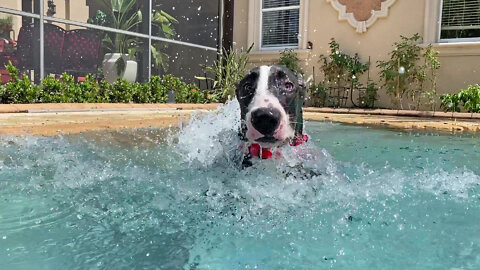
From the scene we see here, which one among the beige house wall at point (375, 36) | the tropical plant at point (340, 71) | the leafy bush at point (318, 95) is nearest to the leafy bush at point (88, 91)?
the leafy bush at point (318, 95)

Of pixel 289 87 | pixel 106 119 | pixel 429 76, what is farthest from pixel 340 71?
pixel 289 87

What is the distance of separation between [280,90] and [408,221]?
3.14 ft

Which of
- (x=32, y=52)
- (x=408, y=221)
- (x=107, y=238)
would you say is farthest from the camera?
(x=32, y=52)

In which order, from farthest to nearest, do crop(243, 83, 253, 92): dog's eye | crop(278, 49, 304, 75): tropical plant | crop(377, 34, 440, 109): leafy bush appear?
crop(278, 49, 304, 75): tropical plant
crop(377, 34, 440, 109): leafy bush
crop(243, 83, 253, 92): dog's eye

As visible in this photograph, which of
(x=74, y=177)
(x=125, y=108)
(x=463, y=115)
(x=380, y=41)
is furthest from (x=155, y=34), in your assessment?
(x=74, y=177)

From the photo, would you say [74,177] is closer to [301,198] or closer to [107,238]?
[107,238]

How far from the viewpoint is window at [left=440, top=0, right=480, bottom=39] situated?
9.05 meters

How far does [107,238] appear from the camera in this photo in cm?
141

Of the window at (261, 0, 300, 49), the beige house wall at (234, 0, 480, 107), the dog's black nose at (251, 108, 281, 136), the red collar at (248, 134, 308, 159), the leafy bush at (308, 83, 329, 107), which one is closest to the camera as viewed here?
the dog's black nose at (251, 108, 281, 136)

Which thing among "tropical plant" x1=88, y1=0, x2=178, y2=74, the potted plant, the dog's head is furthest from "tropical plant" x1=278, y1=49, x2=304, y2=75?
the dog's head

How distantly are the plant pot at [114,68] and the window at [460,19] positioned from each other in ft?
22.7

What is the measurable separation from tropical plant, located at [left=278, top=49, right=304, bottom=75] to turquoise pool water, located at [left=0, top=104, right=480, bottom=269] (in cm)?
723

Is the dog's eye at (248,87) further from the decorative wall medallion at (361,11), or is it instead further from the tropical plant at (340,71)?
the decorative wall medallion at (361,11)

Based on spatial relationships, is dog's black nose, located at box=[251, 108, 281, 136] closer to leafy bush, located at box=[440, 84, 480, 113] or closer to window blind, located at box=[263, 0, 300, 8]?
leafy bush, located at box=[440, 84, 480, 113]
